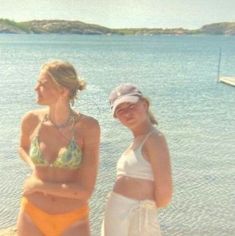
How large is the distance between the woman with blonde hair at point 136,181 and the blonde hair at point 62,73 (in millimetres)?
226

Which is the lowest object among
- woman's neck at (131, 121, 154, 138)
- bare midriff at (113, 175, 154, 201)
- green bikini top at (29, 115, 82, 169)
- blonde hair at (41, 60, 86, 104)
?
bare midriff at (113, 175, 154, 201)

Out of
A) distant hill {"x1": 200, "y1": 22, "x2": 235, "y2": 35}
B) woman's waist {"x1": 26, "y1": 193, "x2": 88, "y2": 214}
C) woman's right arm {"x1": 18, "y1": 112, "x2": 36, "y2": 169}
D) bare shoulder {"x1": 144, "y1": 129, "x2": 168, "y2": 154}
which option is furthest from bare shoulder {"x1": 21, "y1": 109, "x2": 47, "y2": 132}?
distant hill {"x1": 200, "y1": 22, "x2": 235, "y2": 35}

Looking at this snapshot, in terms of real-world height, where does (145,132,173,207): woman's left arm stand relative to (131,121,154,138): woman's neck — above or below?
below

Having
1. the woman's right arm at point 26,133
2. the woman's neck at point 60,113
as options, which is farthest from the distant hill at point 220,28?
the woman's neck at point 60,113

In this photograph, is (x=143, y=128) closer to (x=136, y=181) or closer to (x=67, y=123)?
(x=136, y=181)

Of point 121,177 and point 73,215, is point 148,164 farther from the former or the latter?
point 73,215

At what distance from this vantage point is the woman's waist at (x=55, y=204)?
3.19m

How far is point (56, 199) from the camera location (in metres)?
3.20

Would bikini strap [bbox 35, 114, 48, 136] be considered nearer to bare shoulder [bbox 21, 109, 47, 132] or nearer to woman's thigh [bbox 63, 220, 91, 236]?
bare shoulder [bbox 21, 109, 47, 132]

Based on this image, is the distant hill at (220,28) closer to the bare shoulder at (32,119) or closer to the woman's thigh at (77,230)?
the bare shoulder at (32,119)

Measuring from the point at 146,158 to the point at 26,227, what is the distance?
2.53ft

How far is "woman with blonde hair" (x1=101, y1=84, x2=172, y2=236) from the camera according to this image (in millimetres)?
3006

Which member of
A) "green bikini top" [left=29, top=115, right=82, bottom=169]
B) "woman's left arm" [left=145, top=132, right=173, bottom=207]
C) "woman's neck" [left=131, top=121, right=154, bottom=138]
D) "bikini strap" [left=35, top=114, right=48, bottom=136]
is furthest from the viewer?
"bikini strap" [left=35, top=114, right=48, bottom=136]

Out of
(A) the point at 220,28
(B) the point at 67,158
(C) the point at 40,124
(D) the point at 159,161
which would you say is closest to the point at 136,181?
(D) the point at 159,161
